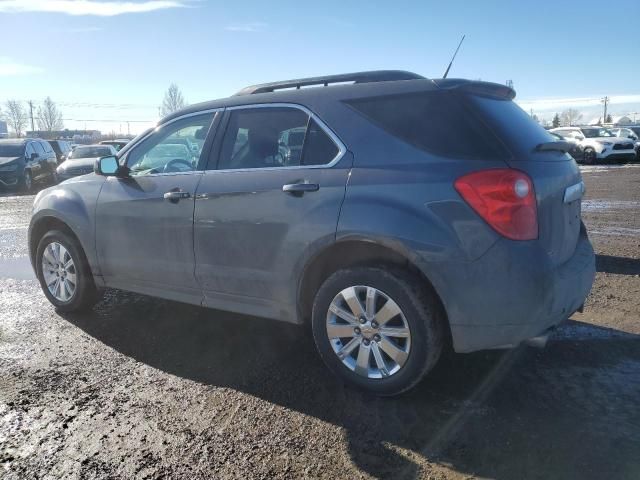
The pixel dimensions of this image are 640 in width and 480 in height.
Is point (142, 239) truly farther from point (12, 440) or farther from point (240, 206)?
point (12, 440)

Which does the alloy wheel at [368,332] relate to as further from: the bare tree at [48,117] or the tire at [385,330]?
the bare tree at [48,117]

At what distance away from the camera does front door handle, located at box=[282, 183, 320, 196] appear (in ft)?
11.2

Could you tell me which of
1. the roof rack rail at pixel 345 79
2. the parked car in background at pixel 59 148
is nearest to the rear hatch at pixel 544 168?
the roof rack rail at pixel 345 79

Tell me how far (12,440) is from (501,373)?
9.65ft

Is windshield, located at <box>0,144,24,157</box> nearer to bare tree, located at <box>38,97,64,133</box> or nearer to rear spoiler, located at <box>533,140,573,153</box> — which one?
rear spoiler, located at <box>533,140,573,153</box>

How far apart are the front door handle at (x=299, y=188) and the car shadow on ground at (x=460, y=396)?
1239 mm

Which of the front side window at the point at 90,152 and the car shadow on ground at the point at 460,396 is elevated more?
the front side window at the point at 90,152

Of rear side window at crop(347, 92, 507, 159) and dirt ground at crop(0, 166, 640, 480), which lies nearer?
dirt ground at crop(0, 166, 640, 480)

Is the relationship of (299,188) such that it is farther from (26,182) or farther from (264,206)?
(26,182)

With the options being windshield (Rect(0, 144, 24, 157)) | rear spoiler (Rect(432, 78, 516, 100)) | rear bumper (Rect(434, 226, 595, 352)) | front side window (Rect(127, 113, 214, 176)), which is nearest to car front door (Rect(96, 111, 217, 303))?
front side window (Rect(127, 113, 214, 176))

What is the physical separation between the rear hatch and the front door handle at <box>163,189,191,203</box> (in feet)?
6.87

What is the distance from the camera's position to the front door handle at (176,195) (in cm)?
406

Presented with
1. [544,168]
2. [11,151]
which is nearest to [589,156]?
[11,151]

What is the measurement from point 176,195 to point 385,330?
1.86 m
